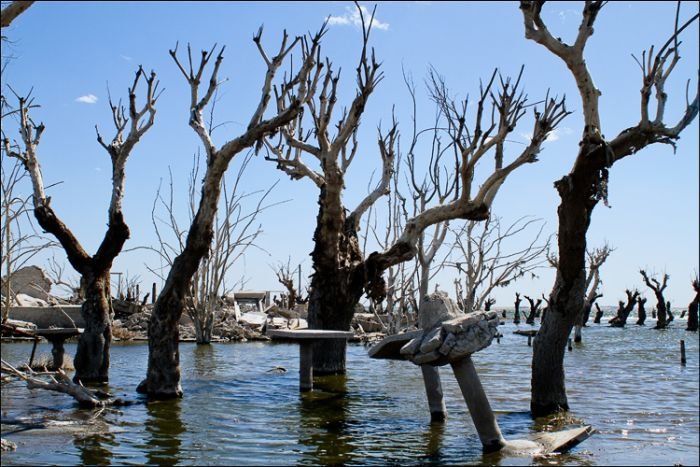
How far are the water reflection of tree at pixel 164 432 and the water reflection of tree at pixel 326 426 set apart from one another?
1.30m

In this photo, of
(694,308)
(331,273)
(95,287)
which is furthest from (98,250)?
(694,308)

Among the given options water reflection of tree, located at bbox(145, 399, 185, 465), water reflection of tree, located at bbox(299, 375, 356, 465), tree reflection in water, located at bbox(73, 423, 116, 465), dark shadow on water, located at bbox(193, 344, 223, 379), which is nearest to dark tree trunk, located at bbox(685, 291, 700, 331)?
dark shadow on water, located at bbox(193, 344, 223, 379)

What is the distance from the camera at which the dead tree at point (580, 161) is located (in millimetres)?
8595

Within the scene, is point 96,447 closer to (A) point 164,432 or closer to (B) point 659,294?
(A) point 164,432

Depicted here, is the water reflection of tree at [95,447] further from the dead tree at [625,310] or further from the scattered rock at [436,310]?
the dead tree at [625,310]

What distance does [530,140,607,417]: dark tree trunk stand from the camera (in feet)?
28.8

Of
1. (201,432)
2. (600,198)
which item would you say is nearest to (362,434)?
(201,432)

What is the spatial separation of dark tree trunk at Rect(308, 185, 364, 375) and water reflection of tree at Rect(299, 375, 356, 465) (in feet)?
4.73

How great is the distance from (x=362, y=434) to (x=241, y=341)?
55.8 ft

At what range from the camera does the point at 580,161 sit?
8.79 meters

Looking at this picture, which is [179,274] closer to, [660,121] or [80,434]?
[80,434]

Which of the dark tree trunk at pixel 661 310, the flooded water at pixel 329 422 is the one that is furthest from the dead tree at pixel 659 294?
the flooded water at pixel 329 422

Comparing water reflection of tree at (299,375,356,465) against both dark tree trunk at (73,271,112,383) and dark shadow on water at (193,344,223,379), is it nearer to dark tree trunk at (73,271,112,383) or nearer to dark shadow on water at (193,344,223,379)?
dark shadow on water at (193,344,223,379)

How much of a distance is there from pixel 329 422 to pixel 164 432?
2.07 meters
